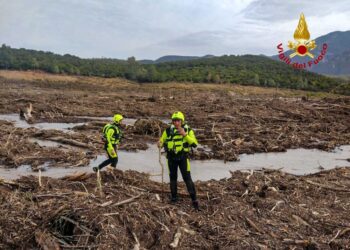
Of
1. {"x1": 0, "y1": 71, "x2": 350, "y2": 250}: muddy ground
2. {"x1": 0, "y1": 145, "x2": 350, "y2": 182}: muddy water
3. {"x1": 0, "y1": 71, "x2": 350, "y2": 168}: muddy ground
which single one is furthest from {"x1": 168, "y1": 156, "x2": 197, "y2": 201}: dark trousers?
{"x1": 0, "y1": 145, "x2": 350, "y2": 182}: muddy water

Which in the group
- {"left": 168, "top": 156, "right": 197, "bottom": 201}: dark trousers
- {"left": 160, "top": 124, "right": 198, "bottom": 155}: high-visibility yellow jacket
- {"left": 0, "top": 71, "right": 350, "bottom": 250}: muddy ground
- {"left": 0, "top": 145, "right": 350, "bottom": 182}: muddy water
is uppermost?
{"left": 160, "top": 124, "right": 198, "bottom": 155}: high-visibility yellow jacket

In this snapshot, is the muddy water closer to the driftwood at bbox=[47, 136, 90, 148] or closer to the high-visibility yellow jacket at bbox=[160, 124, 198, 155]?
the driftwood at bbox=[47, 136, 90, 148]

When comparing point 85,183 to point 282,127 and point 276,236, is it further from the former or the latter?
point 282,127

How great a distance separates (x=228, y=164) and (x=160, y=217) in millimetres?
7318

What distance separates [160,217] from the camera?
7.21 meters

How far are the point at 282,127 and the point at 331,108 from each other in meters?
8.81

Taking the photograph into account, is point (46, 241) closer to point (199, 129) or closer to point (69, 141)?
point (69, 141)

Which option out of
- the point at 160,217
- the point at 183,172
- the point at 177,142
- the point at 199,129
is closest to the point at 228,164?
the point at 183,172

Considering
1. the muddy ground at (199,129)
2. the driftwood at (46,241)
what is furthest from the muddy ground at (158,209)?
the muddy ground at (199,129)

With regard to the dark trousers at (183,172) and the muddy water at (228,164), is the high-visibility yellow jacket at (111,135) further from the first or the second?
the dark trousers at (183,172)

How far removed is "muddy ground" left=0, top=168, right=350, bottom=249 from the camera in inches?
249

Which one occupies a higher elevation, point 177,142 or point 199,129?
point 177,142

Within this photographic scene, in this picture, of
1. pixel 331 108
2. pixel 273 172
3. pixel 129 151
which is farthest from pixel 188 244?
pixel 331 108

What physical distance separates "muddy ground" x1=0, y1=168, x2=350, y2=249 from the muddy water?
241 cm
